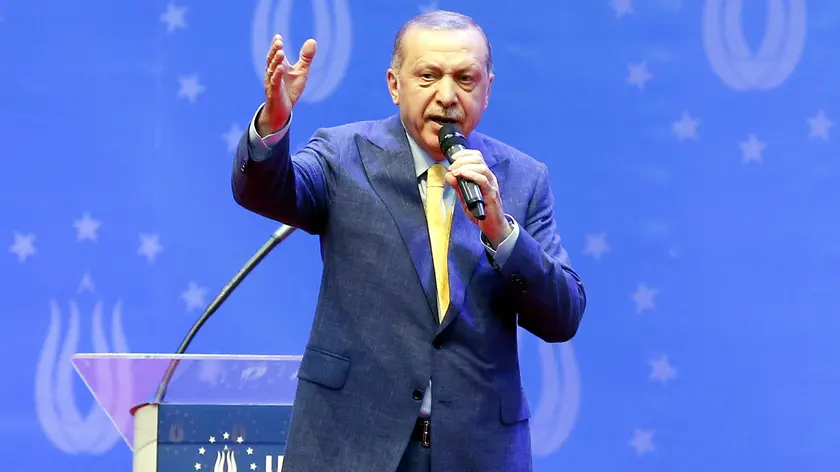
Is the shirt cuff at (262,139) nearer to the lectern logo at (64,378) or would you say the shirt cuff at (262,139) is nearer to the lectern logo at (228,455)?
the lectern logo at (228,455)

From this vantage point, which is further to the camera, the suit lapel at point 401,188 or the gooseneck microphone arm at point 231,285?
the gooseneck microphone arm at point 231,285

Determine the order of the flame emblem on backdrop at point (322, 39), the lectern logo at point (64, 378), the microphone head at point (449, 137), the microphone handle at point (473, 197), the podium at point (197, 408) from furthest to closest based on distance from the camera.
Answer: the flame emblem on backdrop at point (322, 39) → the lectern logo at point (64, 378) → the podium at point (197, 408) → the microphone head at point (449, 137) → the microphone handle at point (473, 197)

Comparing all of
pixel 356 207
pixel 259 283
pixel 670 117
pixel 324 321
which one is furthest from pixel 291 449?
pixel 670 117

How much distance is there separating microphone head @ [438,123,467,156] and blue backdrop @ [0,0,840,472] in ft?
4.17

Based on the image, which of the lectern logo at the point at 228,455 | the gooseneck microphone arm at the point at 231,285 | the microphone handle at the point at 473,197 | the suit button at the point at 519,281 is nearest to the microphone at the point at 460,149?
the microphone handle at the point at 473,197

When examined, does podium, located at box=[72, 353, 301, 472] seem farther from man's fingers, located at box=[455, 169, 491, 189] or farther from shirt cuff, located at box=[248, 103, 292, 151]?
man's fingers, located at box=[455, 169, 491, 189]

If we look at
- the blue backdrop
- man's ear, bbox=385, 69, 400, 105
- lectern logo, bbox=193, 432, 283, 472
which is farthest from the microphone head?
the blue backdrop

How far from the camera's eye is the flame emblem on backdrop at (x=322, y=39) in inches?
114

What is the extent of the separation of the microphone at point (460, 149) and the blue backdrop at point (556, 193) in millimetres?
1282

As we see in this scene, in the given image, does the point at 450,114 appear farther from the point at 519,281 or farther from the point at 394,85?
the point at 519,281

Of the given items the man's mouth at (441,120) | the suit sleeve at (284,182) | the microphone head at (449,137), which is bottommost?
the suit sleeve at (284,182)

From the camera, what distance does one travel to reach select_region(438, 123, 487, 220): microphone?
149 cm

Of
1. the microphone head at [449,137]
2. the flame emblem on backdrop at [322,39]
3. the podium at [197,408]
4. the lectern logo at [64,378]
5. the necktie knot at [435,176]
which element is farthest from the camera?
the flame emblem on backdrop at [322,39]

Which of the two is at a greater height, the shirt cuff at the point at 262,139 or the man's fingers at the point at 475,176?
the shirt cuff at the point at 262,139
